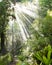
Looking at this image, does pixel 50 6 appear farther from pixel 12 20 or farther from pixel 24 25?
pixel 12 20

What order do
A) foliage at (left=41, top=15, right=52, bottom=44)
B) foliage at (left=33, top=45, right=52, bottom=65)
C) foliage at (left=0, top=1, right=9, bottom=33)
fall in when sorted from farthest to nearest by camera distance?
foliage at (left=0, top=1, right=9, bottom=33) → foliage at (left=41, top=15, right=52, bottom=44) → foliage at (left=33, top=45, right=52, bottom=65)

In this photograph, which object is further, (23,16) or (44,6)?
(23,16)

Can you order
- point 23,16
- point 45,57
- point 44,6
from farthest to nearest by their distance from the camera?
1. point 23,16
2. point 44,6
3. point 45,57

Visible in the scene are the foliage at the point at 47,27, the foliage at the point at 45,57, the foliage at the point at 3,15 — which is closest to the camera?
the foliage at the point at 45,57

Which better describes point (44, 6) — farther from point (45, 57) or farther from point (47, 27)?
point (45, 57)

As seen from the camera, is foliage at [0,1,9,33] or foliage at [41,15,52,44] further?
foliage at [0,1,9,33]

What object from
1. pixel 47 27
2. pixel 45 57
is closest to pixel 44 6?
pixel 47 27

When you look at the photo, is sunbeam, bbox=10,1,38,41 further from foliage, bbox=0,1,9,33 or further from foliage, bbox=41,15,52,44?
foliage, bbox=41,15,52,44

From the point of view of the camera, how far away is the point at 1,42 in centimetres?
1422

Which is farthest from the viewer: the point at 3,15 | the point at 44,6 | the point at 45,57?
the point at 44,6

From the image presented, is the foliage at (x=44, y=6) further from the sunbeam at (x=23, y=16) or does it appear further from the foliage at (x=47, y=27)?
the foliage at (x=47, y=27)

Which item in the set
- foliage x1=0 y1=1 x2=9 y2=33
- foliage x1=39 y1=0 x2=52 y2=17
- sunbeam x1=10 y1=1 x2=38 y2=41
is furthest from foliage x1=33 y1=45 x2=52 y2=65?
foliage x1=39 y1=0 x2=52 y2=17

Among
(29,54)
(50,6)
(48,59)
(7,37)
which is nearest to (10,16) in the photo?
(7,37)

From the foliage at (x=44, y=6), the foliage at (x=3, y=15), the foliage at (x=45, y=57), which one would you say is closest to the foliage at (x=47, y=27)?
the foliage at (x=45, y=57)
